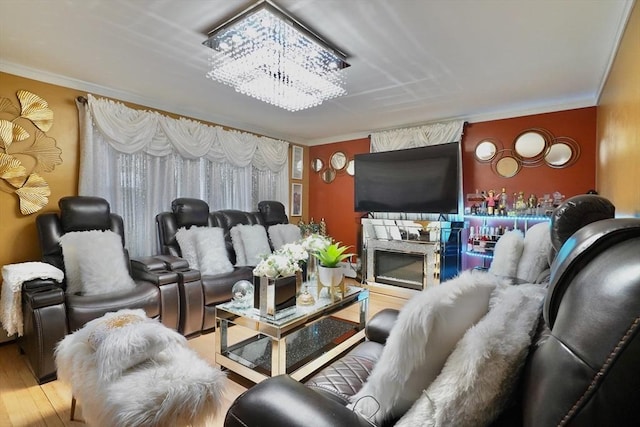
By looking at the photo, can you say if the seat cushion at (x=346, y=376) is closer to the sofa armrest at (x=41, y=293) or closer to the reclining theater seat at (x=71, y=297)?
the reclining theater seat at (x=71, y=297)

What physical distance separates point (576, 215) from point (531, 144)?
10.9 ft

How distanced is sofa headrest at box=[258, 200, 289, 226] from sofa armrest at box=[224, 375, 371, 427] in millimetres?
3558

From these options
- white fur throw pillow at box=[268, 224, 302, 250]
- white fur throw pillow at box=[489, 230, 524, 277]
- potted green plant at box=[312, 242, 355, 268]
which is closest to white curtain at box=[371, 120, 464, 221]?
white fur throw pillow at box=[268, 224, 302, 250]

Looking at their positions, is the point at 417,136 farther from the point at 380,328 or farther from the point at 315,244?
the point at 380,328

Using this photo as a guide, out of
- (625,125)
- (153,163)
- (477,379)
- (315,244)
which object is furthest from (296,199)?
(477,379)

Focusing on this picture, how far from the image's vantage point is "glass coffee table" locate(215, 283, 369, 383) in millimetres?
1921

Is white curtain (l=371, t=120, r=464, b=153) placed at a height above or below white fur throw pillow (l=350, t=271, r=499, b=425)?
above

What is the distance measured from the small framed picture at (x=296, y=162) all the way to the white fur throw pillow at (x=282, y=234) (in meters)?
1.37

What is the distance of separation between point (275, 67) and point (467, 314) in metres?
2.27

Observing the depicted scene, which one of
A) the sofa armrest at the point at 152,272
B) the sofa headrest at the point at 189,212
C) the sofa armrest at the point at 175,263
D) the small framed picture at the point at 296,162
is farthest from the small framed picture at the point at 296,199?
the sofa armrest at the point at 152,272

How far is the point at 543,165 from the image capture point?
3.62 meters

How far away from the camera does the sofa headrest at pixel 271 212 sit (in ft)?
14.9

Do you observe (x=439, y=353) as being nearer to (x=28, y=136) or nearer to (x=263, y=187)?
(x=28, y=136)

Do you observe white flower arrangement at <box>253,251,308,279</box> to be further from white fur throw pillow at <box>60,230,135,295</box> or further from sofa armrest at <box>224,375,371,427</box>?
white fur throw pillow at <box>60,230,135,295</box>
